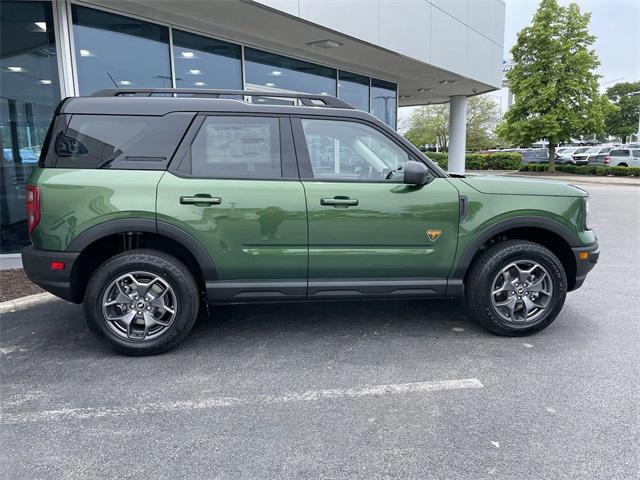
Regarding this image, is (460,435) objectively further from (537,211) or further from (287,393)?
(537,211)

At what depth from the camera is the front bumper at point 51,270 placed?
3516 millimetres

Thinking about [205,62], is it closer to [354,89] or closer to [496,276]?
[354,89]

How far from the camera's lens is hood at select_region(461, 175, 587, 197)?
390 centimetres

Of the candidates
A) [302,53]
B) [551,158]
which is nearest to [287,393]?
[302,53]

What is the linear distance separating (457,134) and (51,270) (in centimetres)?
1635

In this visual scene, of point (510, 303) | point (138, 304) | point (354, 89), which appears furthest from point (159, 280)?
point (354, 89)

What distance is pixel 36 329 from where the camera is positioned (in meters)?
4.24

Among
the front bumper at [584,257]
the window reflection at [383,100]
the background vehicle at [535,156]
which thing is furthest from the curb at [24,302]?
the background vehicle at [535,156]

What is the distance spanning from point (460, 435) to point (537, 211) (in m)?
2.10

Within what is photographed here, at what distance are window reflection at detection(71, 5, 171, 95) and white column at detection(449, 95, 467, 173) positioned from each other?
40.4 ft

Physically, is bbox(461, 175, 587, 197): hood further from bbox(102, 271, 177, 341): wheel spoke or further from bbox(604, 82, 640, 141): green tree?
bbox(604, 82, 640, 141): green tree

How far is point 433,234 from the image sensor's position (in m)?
3.81

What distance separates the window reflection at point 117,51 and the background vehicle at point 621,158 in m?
28.2

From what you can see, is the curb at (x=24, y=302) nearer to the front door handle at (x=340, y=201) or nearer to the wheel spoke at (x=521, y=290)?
the front door handle at (x=340, y=201)
